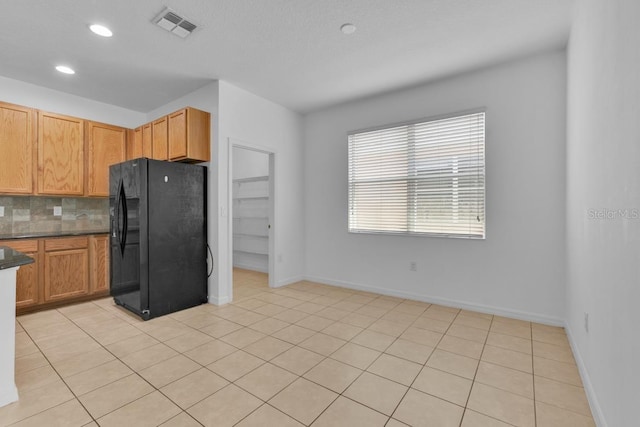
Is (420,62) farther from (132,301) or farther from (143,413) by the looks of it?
(132,301)

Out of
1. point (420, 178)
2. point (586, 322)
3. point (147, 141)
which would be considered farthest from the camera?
Answer: point (147, 141)

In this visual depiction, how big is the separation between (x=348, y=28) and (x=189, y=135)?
85.5 inches

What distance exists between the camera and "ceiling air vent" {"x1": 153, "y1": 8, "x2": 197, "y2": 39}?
2363 millimetres

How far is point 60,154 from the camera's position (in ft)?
12.3

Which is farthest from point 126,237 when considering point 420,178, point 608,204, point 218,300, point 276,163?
point 608,204

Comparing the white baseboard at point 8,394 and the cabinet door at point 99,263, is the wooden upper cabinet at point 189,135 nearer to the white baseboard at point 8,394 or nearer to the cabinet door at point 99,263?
the cabinet door at point 99,263

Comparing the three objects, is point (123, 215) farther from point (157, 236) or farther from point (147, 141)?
point (147, 141)

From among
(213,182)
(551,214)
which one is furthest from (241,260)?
(551,214)

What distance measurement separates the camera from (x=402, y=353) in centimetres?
241

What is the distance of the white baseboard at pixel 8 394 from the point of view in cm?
173

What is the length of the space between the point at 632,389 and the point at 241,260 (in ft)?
19.0

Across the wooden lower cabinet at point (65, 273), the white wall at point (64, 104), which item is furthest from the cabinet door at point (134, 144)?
the wooden lower cabinet at point (65, 273)

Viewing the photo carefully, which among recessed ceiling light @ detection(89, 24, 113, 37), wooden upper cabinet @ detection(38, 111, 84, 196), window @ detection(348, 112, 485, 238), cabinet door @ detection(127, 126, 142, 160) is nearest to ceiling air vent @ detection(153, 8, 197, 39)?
recessed ceiling light @ detection(89, 24, 113, 37)

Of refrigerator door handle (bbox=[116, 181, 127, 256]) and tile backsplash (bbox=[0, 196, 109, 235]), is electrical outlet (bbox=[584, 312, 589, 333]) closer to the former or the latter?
refrigerator door handle (bbox=[116, 181, 127, 256])
